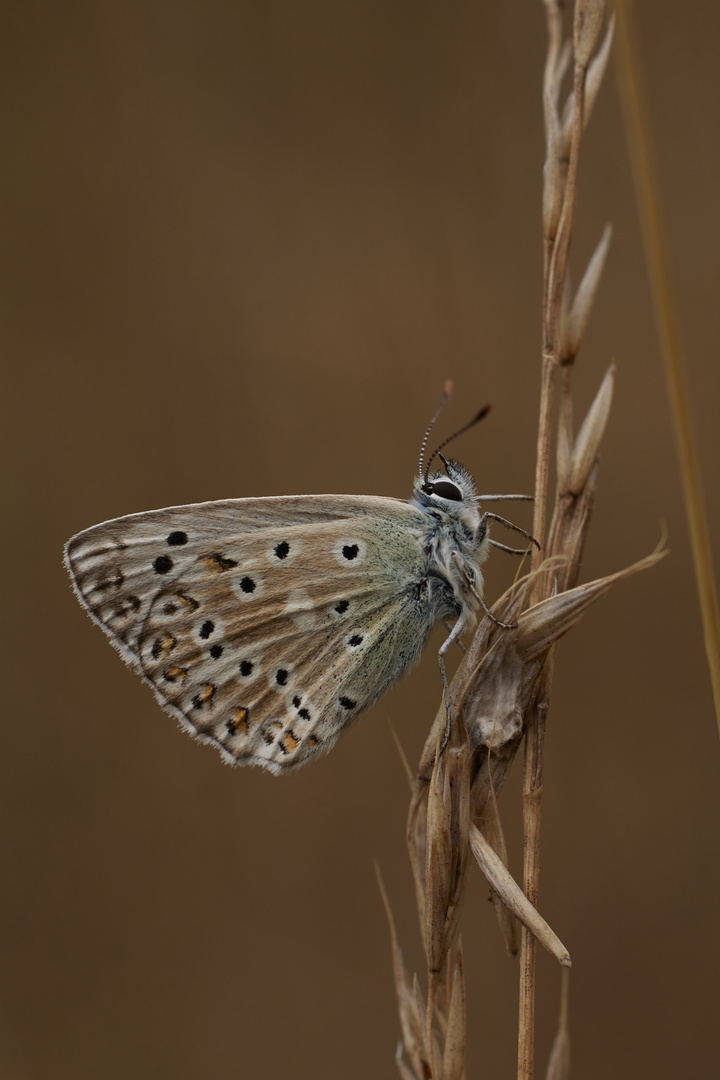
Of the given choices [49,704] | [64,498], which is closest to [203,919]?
[49,704]

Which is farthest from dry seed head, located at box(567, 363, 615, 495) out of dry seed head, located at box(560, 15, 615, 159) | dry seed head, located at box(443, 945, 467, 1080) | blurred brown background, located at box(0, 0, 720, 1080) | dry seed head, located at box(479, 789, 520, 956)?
blurred brown background, located at box(0, 0, 720, 1080)

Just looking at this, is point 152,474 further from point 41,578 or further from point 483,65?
point 483,65

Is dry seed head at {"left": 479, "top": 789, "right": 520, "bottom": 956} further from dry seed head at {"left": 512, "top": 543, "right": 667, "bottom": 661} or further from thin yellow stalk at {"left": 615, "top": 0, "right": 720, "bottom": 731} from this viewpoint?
thin yellow stalk at {"left": 615, "top": 0, "right": 720, "bottom": 731}

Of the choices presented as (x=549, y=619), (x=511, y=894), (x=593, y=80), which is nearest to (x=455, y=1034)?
(x=511, y=894)

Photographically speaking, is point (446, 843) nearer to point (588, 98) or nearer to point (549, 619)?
point (549, 619)

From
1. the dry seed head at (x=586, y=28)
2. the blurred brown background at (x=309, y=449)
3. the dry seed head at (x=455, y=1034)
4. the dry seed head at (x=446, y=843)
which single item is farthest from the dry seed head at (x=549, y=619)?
the blurred brown background at (x=309, y=449)

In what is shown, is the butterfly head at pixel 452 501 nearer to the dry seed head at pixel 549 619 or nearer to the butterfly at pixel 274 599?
the butterfly at pixel 274 599

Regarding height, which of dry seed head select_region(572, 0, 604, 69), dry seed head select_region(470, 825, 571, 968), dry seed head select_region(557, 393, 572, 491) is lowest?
dry seed head select_region(470, 825, 571, 968)
